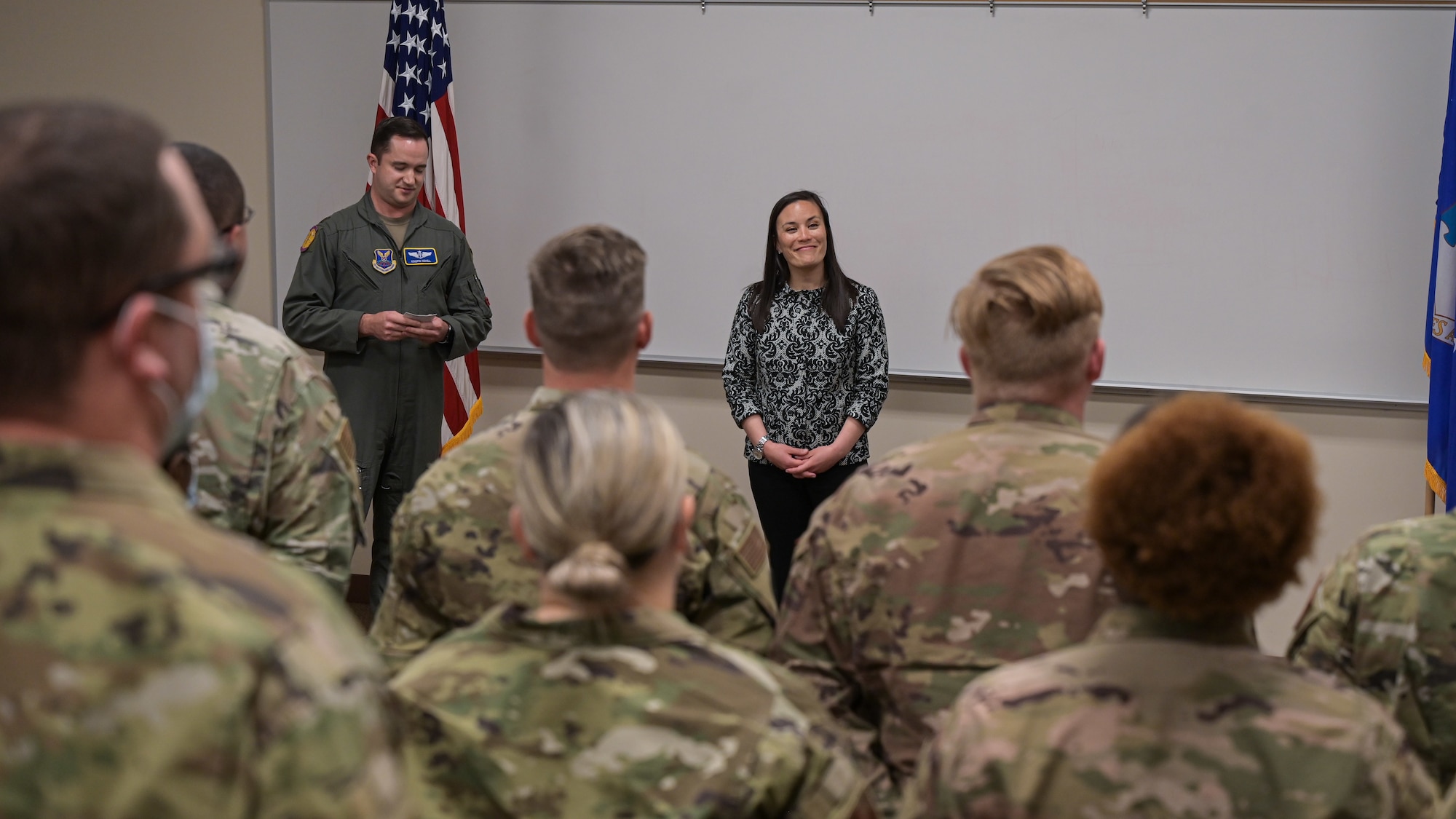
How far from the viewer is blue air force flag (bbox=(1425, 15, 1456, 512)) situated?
3463 millimetres

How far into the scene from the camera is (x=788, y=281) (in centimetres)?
372

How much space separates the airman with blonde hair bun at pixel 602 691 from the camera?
1.14 meters

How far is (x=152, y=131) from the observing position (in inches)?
31.6

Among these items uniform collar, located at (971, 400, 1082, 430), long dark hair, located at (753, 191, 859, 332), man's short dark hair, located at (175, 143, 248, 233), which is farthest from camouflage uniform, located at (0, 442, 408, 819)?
long dark hair, located at (753, 191, 859, 332)

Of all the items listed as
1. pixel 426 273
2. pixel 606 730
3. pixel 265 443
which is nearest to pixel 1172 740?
pixel 606 730

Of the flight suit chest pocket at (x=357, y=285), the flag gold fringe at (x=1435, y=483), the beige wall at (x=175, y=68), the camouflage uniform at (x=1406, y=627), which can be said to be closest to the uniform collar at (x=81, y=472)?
the camouflage uniform at (x=1406, y=627)

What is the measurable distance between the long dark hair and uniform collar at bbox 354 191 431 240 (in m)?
1.07

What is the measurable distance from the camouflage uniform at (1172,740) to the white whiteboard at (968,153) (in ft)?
9.97

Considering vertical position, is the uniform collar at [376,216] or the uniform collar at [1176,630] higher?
the uniform collar at [376,216]

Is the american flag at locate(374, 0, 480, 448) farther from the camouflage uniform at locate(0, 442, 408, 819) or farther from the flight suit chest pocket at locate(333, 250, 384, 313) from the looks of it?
the camouflage uniform at locate(0, 442, 408, 819)

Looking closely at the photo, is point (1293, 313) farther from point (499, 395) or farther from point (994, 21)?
point (499, 395)

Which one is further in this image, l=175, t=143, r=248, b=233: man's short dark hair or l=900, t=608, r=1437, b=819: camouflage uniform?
l=175, t=143, r=248, b=233: man's short dark hair

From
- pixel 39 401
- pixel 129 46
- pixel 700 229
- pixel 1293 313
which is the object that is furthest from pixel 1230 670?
pixel 129 46

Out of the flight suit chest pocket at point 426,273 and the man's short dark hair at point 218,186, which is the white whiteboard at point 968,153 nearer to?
the flight suit chest pocket at point 426,273
